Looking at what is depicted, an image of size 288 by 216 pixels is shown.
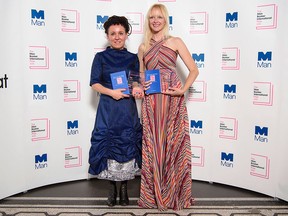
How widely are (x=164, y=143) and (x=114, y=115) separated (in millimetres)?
495

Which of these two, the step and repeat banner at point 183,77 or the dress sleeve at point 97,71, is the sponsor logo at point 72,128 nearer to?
the step and repeat banner at point 183,77

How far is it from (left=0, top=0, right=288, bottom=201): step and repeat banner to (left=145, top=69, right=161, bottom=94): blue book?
32.6 inches

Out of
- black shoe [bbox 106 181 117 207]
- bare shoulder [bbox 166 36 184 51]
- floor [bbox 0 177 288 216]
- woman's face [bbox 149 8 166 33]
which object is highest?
woman's face [bbox 149 8 166 33]

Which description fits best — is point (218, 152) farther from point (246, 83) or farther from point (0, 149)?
point (0, 149)

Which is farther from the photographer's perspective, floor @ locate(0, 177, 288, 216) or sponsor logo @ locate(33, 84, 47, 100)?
sponsor logo @ locate(33, 84, 47, 100)

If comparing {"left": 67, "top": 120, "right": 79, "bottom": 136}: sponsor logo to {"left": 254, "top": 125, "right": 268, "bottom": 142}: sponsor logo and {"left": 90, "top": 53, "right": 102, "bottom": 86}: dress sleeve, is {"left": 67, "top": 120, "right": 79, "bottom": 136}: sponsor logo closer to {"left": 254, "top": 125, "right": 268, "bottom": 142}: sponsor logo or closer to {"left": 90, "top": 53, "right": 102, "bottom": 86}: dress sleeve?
{"left": 90, "top": 53, "right": 102, "bottom": 86}: dress sleeve

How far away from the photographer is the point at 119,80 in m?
2.96

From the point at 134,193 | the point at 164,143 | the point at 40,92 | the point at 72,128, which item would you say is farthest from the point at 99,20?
the point at 134,193

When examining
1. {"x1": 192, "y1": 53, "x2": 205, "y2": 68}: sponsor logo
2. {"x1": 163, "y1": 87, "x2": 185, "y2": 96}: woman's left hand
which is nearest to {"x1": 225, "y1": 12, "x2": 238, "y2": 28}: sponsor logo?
{"x1": 192, "y1": 53, "x2": 205, "y2": 68}: sponsor logo

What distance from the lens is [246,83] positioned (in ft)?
11.3

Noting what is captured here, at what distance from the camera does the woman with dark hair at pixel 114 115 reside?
3010mm

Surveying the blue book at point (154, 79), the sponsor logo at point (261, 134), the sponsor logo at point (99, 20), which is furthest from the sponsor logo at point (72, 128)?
the sponsor logo at point (261, 134)

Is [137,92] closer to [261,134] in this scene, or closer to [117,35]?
[117,35]

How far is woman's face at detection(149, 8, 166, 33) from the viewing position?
2.93 metres
